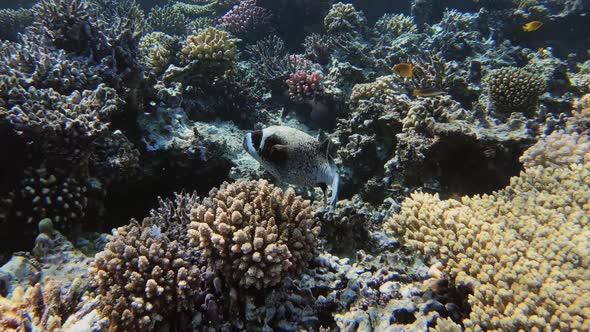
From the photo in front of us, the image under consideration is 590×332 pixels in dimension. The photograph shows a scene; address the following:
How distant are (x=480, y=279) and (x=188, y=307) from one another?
2311 mm

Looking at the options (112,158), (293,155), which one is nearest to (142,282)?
(293,155)

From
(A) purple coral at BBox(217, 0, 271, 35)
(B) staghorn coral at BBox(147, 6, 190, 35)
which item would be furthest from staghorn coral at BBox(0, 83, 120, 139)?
(B) staghorn coral at BBox(147, 6, 190, 35)

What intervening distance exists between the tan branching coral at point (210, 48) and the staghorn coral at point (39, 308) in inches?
193

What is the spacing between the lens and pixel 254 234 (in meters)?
2.70

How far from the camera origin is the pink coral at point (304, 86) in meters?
6.76

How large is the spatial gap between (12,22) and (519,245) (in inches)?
572

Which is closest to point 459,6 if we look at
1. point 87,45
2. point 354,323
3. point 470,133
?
point 470,133

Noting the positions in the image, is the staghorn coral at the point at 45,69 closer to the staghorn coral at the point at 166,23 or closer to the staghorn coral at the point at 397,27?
the staghorn coral at the point at 166,23

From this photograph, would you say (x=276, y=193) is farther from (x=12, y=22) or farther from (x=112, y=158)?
(x=12, y=22)

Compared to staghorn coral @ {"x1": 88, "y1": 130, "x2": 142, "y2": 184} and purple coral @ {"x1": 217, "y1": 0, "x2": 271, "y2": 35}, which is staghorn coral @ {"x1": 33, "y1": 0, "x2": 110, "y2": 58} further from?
purple coral @ {"x1": 217, "y1": 0, "x2": 271, "y2": 35}

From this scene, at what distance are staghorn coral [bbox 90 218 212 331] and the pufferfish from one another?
43.2 inches

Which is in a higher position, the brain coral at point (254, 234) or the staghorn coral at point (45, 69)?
the staghorn coral at point (45, 69)

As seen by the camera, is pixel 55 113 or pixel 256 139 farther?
pixel 55 113

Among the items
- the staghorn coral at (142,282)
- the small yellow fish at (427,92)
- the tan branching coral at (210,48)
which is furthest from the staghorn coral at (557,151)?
the tan branching coral at (210,48)
